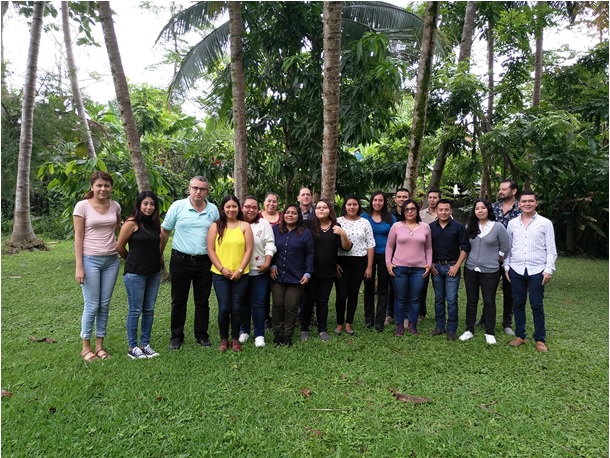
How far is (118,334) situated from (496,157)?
20.3 feet

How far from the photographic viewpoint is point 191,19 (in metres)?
7.06

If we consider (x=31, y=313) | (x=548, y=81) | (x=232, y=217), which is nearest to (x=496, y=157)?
(x=548, y=81)

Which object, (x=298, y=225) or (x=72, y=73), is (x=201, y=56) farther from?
(x=72, y=73)

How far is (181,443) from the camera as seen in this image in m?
2.55

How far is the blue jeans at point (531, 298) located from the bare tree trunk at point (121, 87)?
5056mm

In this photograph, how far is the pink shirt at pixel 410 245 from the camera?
4391mm

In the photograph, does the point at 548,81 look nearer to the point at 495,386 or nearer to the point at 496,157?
the point at 496,157

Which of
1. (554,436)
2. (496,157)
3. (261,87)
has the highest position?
(261,87)

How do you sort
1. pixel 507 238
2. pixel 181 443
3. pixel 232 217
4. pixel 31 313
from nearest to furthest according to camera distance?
pixel 181 443 → pixel 232 217 → pixel 507 238 → pixel 31 313

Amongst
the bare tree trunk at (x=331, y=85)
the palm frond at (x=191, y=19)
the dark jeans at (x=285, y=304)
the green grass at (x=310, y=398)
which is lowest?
the green grass at (x=310, y=398)

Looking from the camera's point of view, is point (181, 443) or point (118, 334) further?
point (118, 334)

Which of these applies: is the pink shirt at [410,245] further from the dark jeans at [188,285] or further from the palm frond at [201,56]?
the palm frond at [201,56]

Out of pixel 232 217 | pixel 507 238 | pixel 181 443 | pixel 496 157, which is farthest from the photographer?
pixel 496 157

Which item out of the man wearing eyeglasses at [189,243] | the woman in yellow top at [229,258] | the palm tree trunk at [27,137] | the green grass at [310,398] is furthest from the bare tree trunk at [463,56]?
the palm tree trunk at [27,137]
